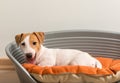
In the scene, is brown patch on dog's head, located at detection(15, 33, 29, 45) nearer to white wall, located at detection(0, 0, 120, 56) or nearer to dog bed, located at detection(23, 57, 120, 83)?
dog bed, located at detection(23, 57, 120, 83)

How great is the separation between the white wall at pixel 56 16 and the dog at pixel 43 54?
349 millimetres

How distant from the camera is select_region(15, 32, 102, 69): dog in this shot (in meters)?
1.62

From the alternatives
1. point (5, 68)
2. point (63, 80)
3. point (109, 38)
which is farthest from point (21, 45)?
point (109, 38)

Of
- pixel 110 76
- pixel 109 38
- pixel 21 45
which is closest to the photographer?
pixel 110 76

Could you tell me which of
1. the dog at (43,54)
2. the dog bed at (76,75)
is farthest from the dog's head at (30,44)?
the dog bed at (76,75)

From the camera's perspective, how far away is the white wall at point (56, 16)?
1.99m

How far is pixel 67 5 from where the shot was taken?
201 centimetres

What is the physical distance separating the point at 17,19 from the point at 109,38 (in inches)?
26.6

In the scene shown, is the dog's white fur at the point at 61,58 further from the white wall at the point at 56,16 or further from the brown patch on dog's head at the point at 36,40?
the white wall at the point at 56,16

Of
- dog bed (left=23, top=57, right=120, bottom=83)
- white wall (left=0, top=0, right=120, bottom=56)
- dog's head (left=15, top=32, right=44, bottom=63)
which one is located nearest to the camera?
dog bed (left=23, top=57, right=120, bottom=83)

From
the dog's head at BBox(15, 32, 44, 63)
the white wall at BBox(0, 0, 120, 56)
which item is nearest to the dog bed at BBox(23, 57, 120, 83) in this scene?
the dog's head at BBox(15, 32, 44, 63)

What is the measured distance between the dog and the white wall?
0.35m

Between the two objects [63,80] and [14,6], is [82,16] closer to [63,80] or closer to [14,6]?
[14,6]

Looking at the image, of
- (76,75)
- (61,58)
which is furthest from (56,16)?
(76,75)
